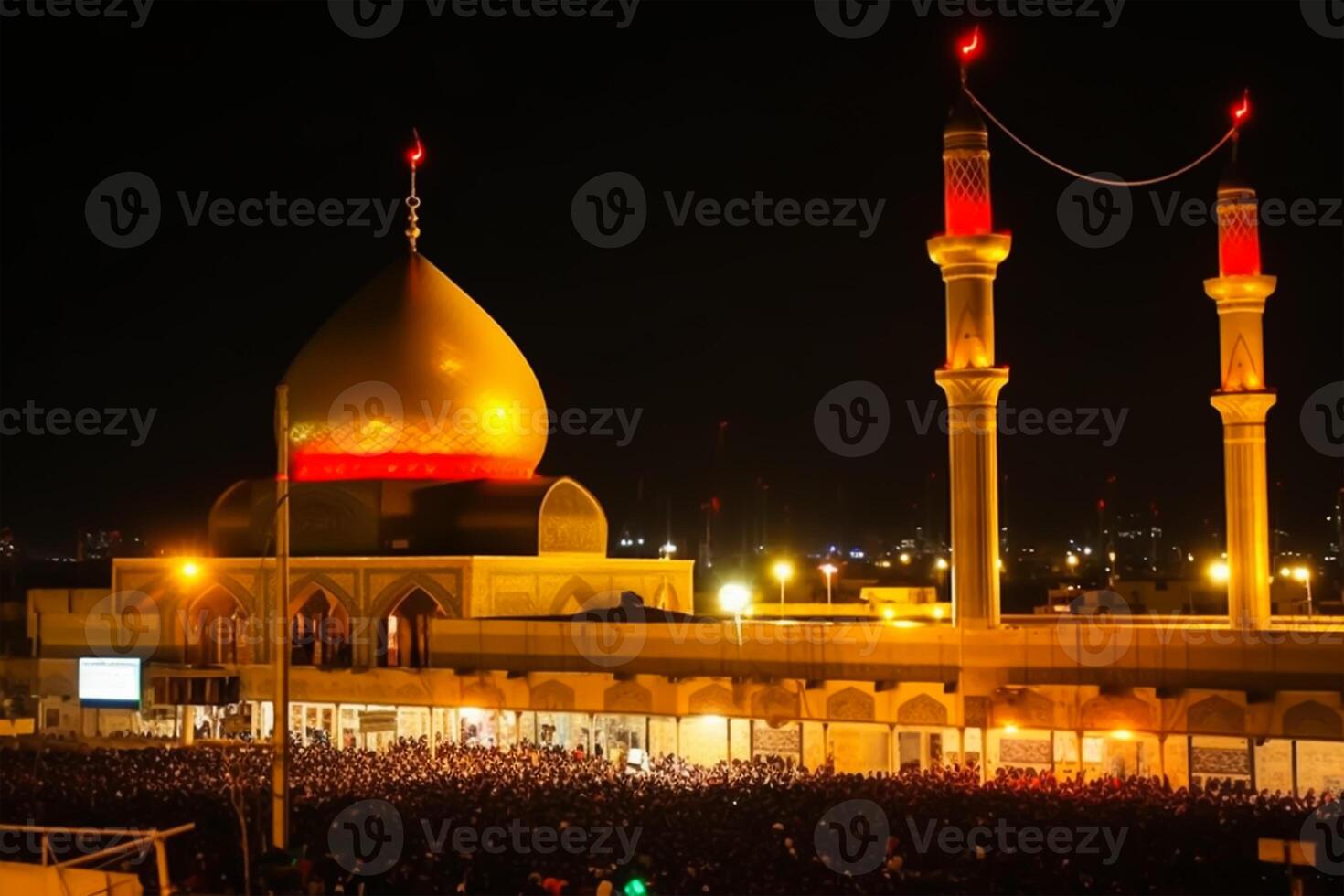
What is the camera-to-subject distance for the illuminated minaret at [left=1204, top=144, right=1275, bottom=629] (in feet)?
99.7

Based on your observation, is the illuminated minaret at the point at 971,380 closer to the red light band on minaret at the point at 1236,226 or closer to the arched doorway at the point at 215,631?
the red light band on minaret at the point at 1236,226

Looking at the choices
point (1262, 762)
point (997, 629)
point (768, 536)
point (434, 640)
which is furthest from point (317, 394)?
point (768, 536)

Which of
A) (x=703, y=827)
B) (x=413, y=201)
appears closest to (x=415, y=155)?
(x=413, y=201)

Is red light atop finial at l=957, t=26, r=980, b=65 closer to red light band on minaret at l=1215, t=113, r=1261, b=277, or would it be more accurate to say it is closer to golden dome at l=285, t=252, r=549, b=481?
red light band on minaret at l=1215, t=113, r=1261, b=277

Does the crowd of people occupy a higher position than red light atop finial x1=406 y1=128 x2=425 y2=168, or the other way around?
red light atop finial x1=406 y1=128 x2=425 y2=168

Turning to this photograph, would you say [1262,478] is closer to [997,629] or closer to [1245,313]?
[1245,313]

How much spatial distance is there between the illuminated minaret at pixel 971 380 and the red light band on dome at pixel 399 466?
10915 mm

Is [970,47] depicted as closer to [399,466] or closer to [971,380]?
[971,380]

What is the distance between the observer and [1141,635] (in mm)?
24719

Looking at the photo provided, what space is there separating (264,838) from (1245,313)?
1853cm

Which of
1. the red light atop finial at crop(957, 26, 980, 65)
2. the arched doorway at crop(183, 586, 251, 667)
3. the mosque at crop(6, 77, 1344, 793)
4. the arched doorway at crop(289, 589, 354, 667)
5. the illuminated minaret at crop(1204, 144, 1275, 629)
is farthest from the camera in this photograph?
the arched doorway at crop(183, 586, 251, 667)

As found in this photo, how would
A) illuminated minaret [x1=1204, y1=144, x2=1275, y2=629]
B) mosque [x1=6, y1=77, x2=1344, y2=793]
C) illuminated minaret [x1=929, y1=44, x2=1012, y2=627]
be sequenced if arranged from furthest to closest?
illuminated minaret [x1=1204, y1=144, x2=1275, y2=629]
illuminated minaret [x1=929, y1=44, x2=1012, y2=627]
mosque [x1=6, y1=77, x2=1344, y2=793]

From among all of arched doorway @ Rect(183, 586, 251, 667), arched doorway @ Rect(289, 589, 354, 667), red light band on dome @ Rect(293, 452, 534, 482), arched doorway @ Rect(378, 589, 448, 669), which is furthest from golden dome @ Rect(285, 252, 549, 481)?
arched doorway @ Rect(183, 586, 251, 667)

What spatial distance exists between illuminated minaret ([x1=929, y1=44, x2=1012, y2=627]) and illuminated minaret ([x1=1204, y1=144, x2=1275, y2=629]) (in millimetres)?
5206
